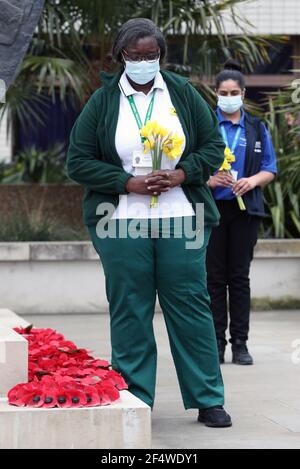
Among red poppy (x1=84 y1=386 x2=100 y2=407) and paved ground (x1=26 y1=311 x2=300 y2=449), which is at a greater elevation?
red poppy (x1=84 y1=386 x2=100 y2=407)

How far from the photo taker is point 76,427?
456cm

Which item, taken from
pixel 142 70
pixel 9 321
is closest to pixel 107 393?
pixel 9 321

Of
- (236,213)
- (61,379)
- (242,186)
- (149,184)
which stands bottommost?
(61,379)

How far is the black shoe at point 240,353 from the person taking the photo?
7.35 metres

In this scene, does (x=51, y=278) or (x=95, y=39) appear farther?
(x=95, y=39)

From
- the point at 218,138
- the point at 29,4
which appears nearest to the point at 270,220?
the point at 218,138

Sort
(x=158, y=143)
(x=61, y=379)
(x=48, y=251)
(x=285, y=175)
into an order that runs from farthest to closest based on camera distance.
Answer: (x=285, y=175), (x=48, y=251), (x=158, y=143), (x=61, y=379)

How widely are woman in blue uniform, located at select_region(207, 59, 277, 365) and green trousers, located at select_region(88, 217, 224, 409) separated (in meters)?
1.76

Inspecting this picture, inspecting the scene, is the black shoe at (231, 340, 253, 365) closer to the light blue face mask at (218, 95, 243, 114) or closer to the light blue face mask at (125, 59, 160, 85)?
the light blue face mask at (218, 95, 243, 114)

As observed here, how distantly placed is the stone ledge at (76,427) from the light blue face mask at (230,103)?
119 inches

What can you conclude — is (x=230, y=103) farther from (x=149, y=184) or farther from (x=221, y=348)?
(x=149, y=184)

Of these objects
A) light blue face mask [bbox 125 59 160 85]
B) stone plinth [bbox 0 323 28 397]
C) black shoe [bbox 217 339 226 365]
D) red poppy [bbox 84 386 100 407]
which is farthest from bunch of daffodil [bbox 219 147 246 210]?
red poppy [bbox 84 386 100 407]

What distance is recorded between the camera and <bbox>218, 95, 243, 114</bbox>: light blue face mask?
23.8ft

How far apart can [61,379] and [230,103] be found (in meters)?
2.92
